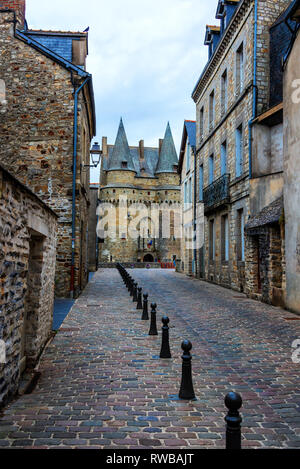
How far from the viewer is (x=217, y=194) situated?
18188mm

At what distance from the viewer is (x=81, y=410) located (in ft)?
13.2

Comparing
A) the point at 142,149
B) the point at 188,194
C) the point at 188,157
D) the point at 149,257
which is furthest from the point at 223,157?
the point at 142,149

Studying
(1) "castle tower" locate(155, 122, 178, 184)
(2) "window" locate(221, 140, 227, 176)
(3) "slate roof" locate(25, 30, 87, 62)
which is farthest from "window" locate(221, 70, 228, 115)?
(1) "castle tower" locate(155, 122, 178, 184)

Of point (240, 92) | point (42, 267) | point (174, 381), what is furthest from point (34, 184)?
point (174, 381)

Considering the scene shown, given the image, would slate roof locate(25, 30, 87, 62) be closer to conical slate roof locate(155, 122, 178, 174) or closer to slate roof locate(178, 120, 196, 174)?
slate roof locate(178, 120, 196, 174)

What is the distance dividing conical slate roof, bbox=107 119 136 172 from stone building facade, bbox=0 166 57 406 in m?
52.6

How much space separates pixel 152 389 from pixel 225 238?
14.0 metres

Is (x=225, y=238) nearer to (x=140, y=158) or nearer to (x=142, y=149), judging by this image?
(x=140, y=158)

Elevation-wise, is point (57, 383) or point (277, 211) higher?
point (277, 211)

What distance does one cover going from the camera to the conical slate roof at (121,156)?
58.6 meters

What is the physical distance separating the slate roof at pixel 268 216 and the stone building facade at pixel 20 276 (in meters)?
7.12

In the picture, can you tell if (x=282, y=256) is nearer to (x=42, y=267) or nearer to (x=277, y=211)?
(x=277, y=211)

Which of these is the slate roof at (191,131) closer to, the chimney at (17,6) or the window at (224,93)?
the window at (224,93)

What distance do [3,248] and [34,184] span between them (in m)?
9.50
